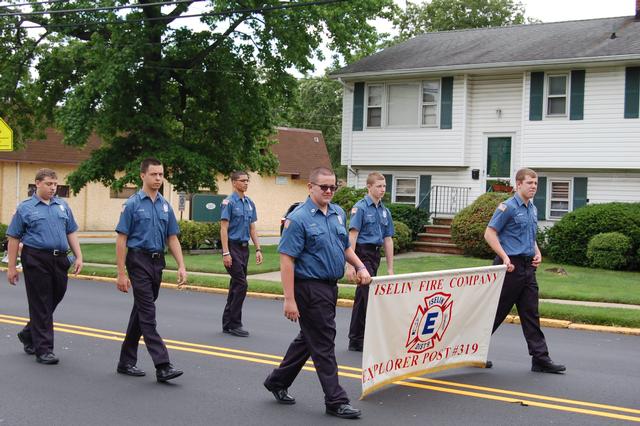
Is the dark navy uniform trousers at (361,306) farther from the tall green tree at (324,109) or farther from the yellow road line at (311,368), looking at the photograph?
the tall green tree at (324,109)

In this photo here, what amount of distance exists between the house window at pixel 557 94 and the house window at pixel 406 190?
193 inches

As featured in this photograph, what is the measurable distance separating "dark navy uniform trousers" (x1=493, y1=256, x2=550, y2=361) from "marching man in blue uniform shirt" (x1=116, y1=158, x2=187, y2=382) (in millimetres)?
3445

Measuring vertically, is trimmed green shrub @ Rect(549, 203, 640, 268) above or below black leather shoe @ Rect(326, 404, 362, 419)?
above

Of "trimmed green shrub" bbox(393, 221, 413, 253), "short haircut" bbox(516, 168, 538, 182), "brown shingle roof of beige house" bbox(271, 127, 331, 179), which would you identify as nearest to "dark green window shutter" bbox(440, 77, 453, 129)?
"trimmed green shrub" bbox(393, 221, 413, 253)

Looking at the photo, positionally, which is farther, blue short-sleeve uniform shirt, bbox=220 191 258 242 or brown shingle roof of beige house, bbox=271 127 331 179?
brown shingle roof of beige house, bbox=271 127 331 179

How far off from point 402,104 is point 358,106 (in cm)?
153

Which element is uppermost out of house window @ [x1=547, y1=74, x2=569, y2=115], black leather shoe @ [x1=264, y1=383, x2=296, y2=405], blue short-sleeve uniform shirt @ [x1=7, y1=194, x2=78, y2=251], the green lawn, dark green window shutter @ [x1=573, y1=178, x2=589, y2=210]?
house window @ [x1=547, y1=74, x2=569, y2=115]

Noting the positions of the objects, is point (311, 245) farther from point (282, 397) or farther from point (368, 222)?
point (368, 222)

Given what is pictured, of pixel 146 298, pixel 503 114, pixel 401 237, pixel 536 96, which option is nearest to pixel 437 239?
pixel 401 237

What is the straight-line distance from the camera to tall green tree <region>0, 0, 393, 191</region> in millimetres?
23453

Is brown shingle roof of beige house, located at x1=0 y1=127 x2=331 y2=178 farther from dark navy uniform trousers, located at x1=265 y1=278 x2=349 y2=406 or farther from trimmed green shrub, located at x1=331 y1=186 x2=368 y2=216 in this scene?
dark navy uniform trousers, located at x1=265 y1=278 x2=349 y2=406

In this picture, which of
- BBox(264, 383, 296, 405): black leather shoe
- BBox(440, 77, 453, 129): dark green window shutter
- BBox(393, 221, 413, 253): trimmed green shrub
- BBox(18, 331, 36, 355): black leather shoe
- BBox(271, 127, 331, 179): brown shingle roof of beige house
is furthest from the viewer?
BBox(271, 127, 331, 179): brown shingle roof of beige house

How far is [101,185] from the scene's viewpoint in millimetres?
39125

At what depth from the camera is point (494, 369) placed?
846 centimetres
